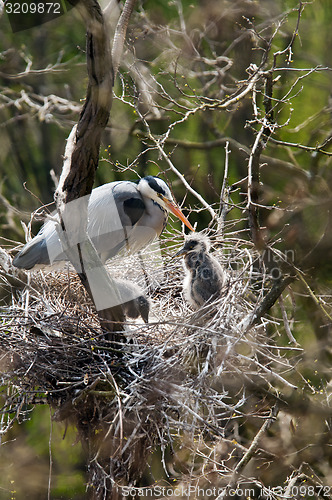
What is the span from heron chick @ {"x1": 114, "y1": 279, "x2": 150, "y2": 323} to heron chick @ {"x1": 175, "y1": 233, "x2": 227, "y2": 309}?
0.73 ft

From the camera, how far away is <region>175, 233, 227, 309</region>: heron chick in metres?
2.76

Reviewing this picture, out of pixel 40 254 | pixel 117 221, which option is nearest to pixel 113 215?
pixel 117 221

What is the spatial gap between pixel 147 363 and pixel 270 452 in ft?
2.85

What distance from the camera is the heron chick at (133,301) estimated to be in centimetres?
292

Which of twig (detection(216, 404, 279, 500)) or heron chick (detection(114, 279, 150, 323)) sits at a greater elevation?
heron chick (detection(114, 279, 150, 323))

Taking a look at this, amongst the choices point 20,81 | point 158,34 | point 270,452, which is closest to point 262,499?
point 270,452

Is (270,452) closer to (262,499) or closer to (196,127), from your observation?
(262,499)

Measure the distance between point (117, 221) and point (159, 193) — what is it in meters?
0.28

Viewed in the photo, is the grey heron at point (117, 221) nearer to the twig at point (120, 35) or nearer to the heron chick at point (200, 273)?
the heron chick at point (200, 273)

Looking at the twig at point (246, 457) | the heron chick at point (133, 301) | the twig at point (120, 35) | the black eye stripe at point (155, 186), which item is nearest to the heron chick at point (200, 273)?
the heron chick at point (133, 301)

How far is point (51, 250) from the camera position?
117 inches

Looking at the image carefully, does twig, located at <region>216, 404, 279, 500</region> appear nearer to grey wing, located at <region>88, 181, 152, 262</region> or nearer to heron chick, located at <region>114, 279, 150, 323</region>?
heron chick, located at <region>114, 279, 150, 323</region>

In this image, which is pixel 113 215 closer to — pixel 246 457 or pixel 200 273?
pixel 200 273

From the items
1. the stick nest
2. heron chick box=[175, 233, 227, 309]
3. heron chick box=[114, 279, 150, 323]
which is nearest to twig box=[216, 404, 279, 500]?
the stick nest
